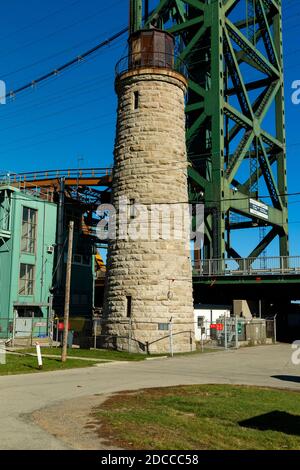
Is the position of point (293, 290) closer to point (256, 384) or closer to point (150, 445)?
point (256, 384)

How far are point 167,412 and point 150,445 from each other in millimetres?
2912

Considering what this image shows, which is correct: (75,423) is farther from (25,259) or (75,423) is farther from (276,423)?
(25,259)

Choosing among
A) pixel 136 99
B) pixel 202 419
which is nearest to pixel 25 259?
→ pixel 136 99

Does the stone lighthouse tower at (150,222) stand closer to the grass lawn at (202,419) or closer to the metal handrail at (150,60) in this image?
the metal handrail at (150,60)

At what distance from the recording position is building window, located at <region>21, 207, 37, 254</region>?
128 ft

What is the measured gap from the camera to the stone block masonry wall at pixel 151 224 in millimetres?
27812

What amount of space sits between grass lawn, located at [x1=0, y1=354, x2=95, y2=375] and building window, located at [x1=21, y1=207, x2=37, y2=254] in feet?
53.4

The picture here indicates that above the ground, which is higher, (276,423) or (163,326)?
(163,326)

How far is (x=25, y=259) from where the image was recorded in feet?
126

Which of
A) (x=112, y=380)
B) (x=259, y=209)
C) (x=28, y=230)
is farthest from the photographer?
(x=259, y=209)

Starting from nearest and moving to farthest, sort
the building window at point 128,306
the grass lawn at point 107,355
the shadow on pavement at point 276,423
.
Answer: the shadow on pavement at point 276,423, the grass lawn at point 107,355, the building window at point 128,306

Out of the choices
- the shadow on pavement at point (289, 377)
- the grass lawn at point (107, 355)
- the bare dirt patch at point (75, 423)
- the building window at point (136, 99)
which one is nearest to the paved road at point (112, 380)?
the shadow on pavement at point (289, 377)

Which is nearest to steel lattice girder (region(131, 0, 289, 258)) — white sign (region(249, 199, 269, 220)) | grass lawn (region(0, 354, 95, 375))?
white sign (region(249, 199, 269, 220))

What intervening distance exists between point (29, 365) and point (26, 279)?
19045mm
